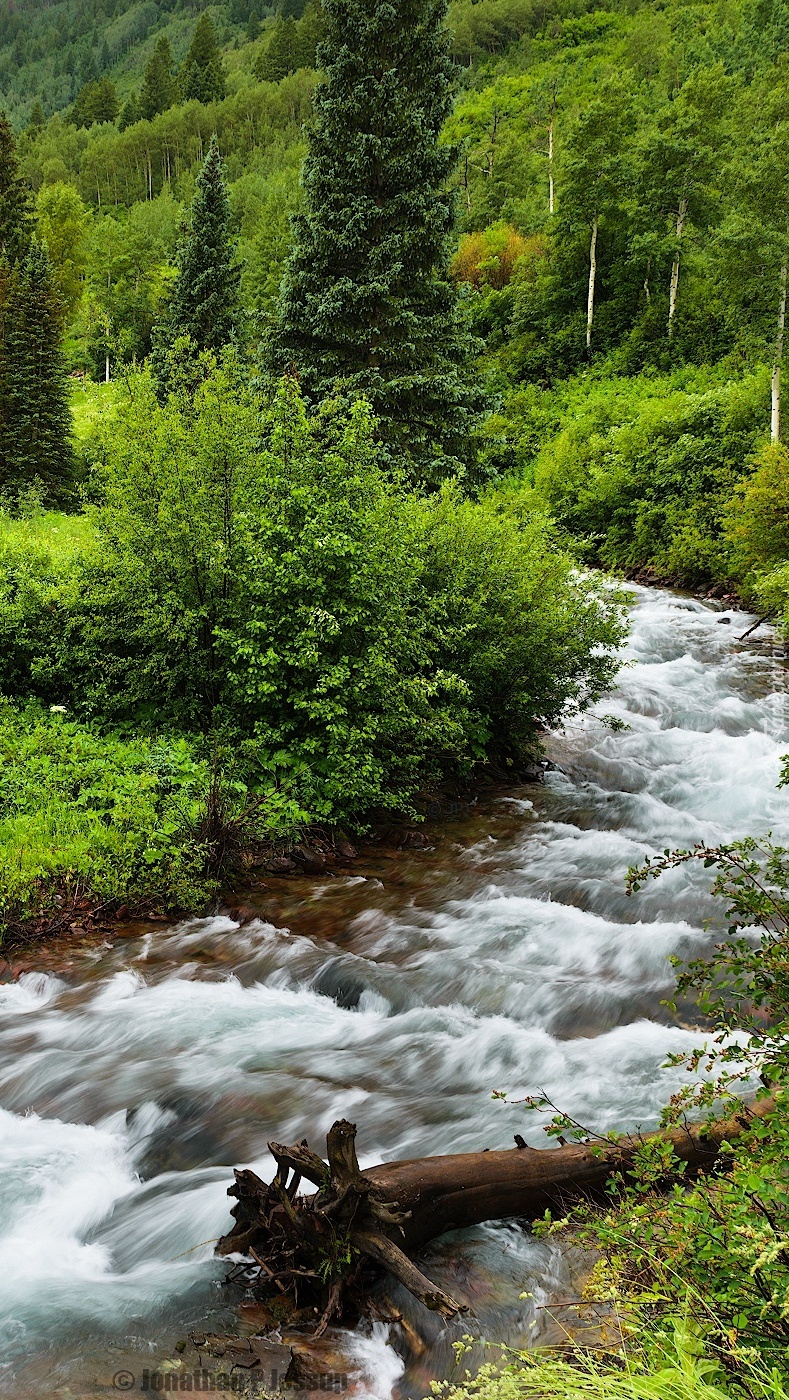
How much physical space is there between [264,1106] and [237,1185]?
4.72 feet

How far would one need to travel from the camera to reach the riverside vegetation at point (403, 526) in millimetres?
3908

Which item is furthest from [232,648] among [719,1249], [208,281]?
[208,281]

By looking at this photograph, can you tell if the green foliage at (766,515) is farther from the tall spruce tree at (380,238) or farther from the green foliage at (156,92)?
the green foliage at (156,92)

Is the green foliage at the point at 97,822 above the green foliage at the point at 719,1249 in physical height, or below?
below

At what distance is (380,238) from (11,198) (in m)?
39.8

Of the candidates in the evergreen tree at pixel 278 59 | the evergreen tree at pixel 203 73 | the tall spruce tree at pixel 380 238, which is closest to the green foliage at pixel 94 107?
the evergreen tree at pixel 203 73

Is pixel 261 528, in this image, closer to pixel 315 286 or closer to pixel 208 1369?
pixel 208 1369

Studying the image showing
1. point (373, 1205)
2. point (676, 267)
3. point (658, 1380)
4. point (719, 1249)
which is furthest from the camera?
point (676, 267)

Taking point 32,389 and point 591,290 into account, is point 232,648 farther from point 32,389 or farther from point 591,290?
point 591,290

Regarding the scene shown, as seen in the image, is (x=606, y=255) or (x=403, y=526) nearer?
(x=403, y=526)

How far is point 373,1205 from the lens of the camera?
148 inches

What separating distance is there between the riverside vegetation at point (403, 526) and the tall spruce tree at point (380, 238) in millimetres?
68

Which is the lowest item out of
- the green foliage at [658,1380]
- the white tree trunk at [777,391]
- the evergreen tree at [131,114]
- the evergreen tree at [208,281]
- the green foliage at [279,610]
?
the green foliage at [658,1380]

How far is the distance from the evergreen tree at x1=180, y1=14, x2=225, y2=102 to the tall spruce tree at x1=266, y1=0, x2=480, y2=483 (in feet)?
384
